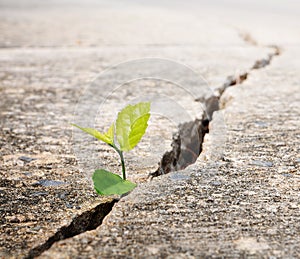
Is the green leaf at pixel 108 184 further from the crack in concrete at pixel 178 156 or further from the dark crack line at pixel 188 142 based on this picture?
the dark crack line at pixel 188 142

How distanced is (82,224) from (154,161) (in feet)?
1.14

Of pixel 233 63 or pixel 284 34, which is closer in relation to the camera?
pixel 233 63

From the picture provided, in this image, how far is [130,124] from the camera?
101 cm

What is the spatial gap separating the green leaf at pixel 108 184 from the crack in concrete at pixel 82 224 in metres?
0.03

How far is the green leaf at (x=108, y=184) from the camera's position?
0.98 m

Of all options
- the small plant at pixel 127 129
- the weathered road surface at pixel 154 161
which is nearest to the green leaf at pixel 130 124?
the small plant at pixel 127 129

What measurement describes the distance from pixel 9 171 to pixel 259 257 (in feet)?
2.27

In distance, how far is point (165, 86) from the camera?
2154mm

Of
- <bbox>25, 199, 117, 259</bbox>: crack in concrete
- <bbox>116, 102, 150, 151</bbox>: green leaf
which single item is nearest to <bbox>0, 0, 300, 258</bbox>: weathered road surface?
<bbox>25, 199, 117, 259</bbox>: crack in concrete

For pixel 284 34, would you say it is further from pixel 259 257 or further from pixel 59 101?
pixel 259 257

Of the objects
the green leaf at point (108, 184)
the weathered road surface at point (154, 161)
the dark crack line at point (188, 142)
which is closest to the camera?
the weathered road surface at point (154, 161)

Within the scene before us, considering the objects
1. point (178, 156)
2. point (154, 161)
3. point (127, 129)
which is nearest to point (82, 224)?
point (127, 129)

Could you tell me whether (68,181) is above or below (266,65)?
below

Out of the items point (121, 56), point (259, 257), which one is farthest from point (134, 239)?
point (121, 56)
